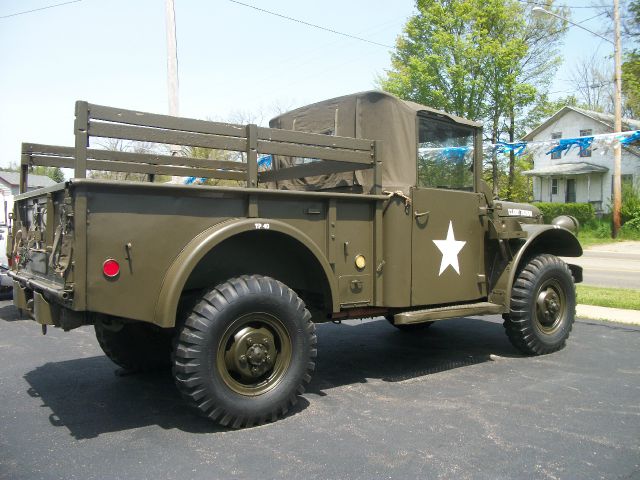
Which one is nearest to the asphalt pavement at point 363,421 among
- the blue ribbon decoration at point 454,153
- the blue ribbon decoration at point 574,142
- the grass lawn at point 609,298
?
the blue ribbon decoration at point 454,153

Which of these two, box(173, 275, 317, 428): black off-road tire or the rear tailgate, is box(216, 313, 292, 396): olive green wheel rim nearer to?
box(173, 275, 317, 428): black off-road tire

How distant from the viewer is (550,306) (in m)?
5.89

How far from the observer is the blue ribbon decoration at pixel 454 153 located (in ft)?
17.8

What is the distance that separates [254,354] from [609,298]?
24.1ft

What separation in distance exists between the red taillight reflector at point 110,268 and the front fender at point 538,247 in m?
3.60

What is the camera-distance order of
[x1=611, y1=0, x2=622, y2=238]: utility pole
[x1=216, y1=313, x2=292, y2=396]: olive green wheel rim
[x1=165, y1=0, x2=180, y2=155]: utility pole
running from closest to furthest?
[x1=216, y1=313, x2=292, y2=396]: olive green wheel rim → [x1=165, y1=0, x2=180, y2=155]: utility pole → [x1=611, y1=0, x2=622, y2=238]: utility pole

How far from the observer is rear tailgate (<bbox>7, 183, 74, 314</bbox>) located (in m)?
3.40

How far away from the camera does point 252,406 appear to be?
380cm

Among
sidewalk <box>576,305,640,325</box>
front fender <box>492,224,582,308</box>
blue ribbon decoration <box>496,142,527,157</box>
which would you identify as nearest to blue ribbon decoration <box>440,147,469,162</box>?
front fender <box>492,224,582,308</box>

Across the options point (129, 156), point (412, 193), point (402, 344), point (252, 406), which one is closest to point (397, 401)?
point (252, 406)

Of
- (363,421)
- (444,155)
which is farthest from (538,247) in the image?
(363,421)

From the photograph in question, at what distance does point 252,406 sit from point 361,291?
1271 millimetres

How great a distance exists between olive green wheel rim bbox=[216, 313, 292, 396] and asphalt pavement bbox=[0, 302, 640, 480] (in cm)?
30

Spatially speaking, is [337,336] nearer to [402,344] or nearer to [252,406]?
[402,344]
